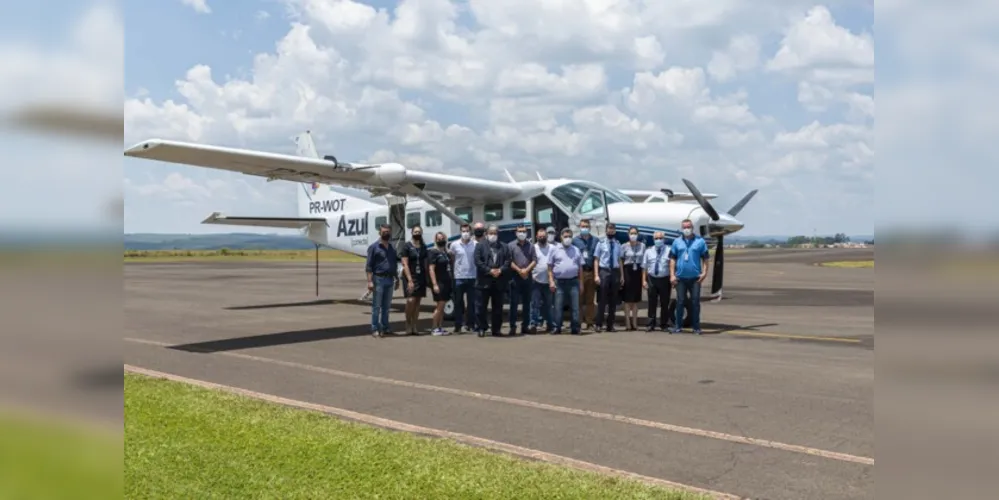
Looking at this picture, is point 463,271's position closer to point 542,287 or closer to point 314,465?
point 542,287

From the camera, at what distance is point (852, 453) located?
582cm

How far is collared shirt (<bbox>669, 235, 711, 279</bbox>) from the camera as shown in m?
12.9

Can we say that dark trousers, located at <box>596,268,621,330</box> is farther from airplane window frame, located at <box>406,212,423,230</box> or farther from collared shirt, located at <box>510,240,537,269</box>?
airplane window frame, located at <box>406,212,423,230</box>

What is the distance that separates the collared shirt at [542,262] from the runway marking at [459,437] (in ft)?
20.1

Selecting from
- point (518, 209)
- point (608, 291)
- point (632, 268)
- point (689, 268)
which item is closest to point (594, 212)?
point (518, 209)

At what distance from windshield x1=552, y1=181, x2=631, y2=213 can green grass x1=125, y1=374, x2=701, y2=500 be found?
9.76m

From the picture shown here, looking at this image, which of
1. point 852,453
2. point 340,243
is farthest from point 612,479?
point 340,243

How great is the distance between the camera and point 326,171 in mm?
14914

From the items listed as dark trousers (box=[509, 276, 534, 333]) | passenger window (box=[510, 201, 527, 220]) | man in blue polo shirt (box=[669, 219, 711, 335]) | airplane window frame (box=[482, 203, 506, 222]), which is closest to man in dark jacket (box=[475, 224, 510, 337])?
dark trousers (box=[509, 276, 534, 333])
